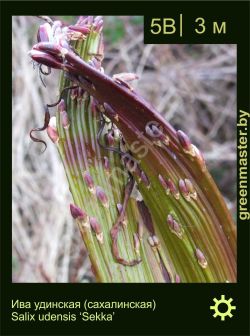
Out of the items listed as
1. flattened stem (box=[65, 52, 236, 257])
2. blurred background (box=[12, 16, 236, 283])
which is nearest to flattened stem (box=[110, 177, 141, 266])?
flattened stem (box=[65, 52, 236, 257])

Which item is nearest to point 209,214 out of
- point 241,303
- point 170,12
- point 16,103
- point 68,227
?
point 241,303

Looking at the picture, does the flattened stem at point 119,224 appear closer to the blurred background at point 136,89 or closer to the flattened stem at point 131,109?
the flattened stem at point 131,109

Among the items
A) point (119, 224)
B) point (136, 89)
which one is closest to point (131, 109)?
point (119, 224)

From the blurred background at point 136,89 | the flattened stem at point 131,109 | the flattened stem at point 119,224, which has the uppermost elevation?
the blurred background at point 136,89

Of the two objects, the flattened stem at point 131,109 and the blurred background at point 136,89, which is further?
the blurred background at point 136,89

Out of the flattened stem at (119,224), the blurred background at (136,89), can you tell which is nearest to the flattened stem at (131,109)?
the flattened stem at (119,224)

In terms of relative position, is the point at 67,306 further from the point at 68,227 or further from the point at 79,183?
the point at 68,227

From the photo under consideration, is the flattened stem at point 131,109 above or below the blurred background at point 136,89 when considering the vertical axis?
below

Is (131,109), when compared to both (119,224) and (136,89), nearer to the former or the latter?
(119,224)
